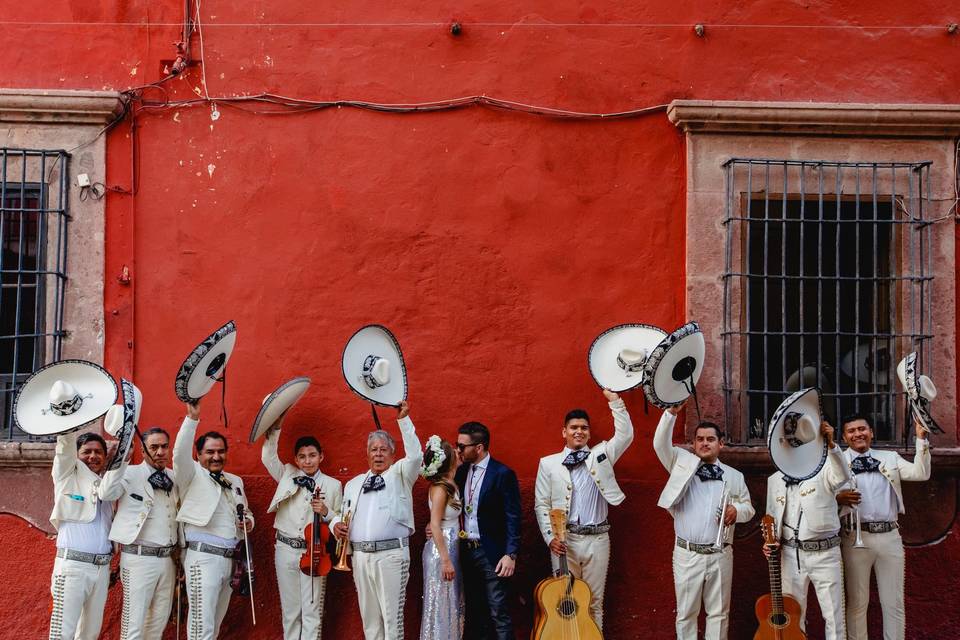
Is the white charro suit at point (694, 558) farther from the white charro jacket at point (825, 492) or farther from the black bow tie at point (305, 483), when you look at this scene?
the black bow tie at point (305, 483)

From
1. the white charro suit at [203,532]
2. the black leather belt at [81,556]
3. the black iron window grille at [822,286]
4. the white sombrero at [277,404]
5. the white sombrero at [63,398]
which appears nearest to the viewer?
the white sombrero at [63,398]

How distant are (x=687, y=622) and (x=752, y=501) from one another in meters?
1.02

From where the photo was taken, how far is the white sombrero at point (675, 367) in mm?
7676

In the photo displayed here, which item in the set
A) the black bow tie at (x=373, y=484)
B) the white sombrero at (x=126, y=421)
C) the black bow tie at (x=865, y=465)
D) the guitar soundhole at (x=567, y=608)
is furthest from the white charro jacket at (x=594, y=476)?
the white sombrero at (x=126, y=421)

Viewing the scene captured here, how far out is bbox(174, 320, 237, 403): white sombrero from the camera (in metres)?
7.45

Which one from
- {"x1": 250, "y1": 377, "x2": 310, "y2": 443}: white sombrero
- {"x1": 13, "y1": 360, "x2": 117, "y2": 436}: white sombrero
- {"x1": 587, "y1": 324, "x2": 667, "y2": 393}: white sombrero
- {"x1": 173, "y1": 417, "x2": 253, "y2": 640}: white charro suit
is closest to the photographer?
{"x1": 13, "y1": 360, "x2": 117, "y2": 436}: white sombrero

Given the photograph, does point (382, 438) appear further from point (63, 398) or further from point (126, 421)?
point (63, 398)

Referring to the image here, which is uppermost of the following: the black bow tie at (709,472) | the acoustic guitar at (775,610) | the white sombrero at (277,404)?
the white sombrero at (277,404)

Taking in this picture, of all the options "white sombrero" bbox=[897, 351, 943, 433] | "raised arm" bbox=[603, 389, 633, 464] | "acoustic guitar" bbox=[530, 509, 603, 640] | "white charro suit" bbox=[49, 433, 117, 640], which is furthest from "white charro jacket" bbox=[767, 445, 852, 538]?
"white charro suit" bbox=[49, 433, 117, 640]

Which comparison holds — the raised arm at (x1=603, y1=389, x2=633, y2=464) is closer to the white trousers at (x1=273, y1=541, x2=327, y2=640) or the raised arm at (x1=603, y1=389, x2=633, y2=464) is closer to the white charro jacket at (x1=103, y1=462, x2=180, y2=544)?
the white trousers at (x1=273, y1=541, x2=327, y2=640)

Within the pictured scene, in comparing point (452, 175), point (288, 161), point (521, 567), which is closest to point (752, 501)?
point (521, 567)

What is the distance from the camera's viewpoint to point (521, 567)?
329 inches

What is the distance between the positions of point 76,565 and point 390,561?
1920mm

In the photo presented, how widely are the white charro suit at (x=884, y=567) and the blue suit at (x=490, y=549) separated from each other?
2180mm
